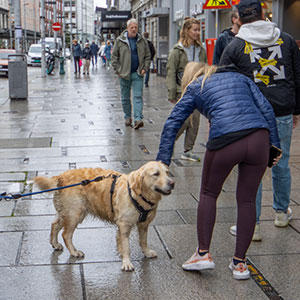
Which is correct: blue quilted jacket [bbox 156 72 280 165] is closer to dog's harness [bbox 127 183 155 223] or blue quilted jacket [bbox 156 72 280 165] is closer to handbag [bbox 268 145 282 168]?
handbag [bbox 268 145 282 168]

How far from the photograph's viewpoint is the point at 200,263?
3.75m

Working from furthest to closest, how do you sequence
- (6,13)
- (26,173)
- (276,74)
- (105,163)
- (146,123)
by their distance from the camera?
(6,13), (146,123), (105,163), (26,173), (276,74)

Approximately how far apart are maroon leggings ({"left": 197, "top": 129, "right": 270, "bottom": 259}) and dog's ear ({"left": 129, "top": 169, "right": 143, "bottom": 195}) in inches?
17.7

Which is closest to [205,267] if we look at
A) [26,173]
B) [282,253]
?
[282,253]

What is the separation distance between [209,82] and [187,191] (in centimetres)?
273

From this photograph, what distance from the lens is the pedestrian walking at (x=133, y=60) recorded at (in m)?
10.4

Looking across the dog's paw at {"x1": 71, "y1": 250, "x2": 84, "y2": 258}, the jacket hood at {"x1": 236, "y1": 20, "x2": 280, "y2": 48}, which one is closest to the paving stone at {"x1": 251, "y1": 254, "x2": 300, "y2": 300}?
the dog's paw at {"x1": 71, "y1": 250, "x2": 84, "y2": 258}

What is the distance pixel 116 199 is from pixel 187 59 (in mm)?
4513

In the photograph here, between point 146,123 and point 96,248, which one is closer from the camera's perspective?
point 96,248

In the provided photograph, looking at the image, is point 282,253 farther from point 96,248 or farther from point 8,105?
point 8,105

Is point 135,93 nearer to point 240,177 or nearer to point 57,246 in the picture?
point 57,246

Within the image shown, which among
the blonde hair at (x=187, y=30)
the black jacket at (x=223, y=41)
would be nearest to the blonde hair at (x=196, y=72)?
the black jacket at (x=223, y=41)

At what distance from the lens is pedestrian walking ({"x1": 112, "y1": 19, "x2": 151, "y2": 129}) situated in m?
10.4

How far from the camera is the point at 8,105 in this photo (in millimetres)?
14992
